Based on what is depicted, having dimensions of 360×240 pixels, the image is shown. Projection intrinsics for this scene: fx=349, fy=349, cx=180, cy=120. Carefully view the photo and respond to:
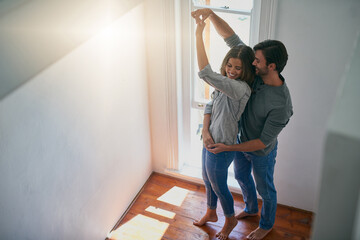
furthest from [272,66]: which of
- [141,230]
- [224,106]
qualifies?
[141,230]

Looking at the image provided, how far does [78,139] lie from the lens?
78.1 inches

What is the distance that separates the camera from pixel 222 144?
6.64ft

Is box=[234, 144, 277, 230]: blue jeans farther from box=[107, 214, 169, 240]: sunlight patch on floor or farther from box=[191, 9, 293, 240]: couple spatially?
box=[107, 214, 169, 240]: sunlight patch on floor

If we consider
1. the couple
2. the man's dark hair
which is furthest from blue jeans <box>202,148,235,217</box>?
the man's dark hair

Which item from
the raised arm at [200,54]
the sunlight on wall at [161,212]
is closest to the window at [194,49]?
the sunlight on wall at [161,212]

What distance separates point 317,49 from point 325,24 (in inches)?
6.0

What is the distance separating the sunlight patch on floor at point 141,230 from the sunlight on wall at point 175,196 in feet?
0.77

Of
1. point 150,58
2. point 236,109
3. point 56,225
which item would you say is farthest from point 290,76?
point 56,225

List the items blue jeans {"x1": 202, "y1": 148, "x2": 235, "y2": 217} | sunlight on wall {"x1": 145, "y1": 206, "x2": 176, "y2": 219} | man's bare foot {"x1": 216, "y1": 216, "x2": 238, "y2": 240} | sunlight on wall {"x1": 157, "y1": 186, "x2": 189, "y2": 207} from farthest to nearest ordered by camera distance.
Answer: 1. sunlight on wall {"x1": 157, "y1": 186, "x2": 189, "y2": 207}
2. sunlight on wall {"x1": 145, "y1": 206, "x2": 176, "y2": 219}
3. man's bare foot {"x1": 216, "y1": 216, "x2": 238, "y2": 240}
4. blue jeans {"x1": 202, "y1": 148, "x2": 235, "y2": 217}

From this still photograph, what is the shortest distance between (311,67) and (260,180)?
779 millimetres

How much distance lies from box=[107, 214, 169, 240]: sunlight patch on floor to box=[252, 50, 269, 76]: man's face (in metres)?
1.39

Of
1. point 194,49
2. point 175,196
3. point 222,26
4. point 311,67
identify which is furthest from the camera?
point 175,196

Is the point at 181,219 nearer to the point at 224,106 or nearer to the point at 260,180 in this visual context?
the point at 260,180

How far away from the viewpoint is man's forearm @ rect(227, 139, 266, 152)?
2.00 meters
